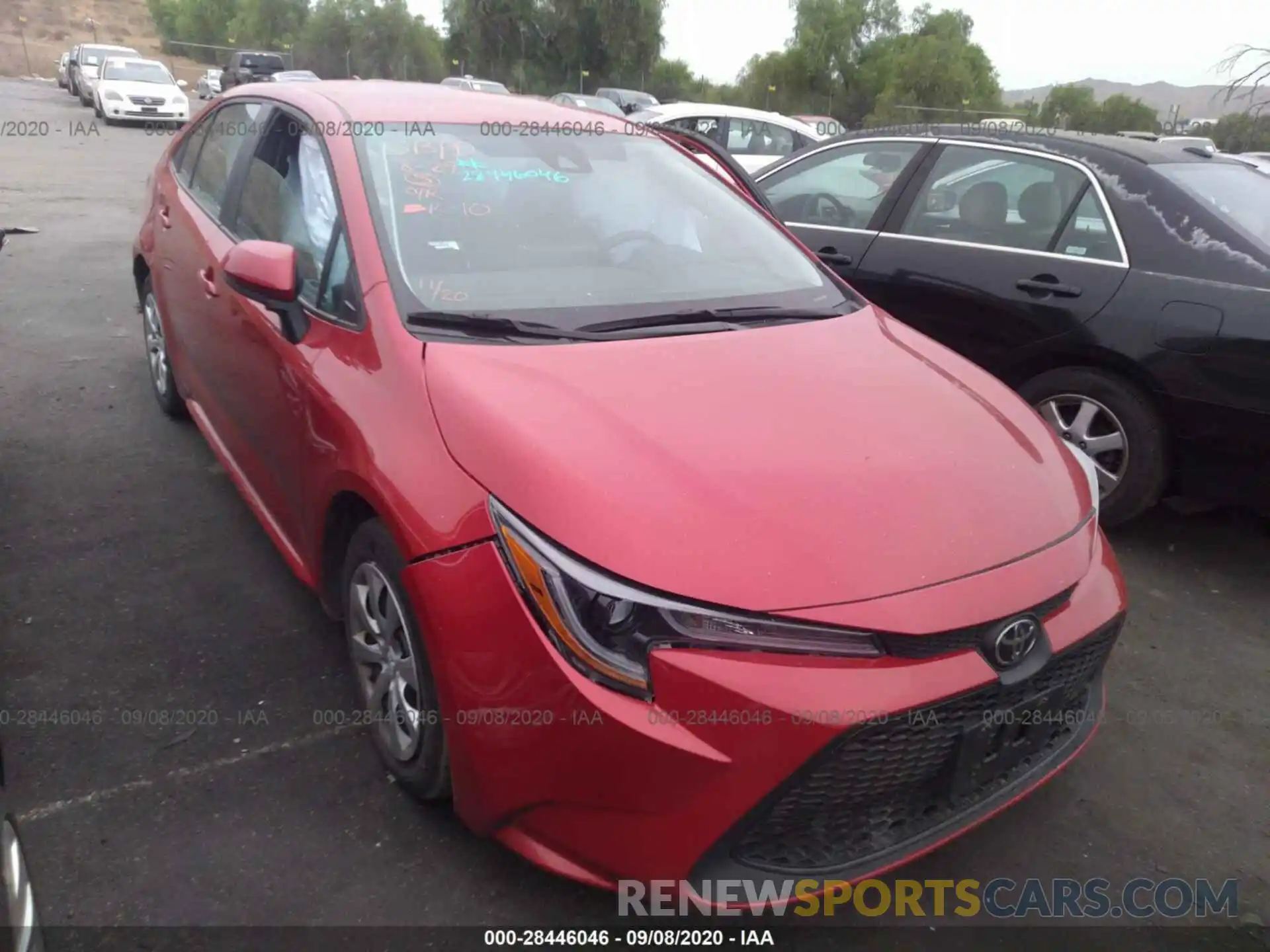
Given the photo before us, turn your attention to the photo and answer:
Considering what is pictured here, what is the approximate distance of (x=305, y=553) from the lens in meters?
2.81

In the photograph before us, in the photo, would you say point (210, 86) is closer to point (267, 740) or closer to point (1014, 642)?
point (267, 740)

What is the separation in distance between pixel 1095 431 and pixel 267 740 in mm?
3345

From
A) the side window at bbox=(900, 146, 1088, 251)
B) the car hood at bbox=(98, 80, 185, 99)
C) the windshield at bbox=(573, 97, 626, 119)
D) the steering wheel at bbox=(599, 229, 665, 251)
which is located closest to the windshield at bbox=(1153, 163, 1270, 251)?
the side window at bbox=(900, 146, 1088, 251)

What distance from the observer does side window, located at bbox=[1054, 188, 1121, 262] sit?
13.4ft

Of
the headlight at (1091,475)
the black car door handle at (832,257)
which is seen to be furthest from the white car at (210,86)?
the headlight at (1091,475)

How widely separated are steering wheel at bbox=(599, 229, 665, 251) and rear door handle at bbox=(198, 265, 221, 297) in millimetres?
1338

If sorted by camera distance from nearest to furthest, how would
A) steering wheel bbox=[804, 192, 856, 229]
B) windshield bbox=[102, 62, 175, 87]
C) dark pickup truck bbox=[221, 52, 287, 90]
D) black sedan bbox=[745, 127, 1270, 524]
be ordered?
1. black sedan bbox=[745, 127, 1270, 524]
2. steering wheel bbox=[804, 192, 856, 229]
3. windshield bbox=[102, 62, 175, 87]
4. dark pickup truck bbox=[221, 52, 287, 90]

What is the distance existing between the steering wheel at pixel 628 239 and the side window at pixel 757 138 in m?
12.2

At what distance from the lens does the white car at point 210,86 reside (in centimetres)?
3684

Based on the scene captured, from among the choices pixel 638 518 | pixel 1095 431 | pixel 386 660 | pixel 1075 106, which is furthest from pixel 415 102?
pixel 1075 106

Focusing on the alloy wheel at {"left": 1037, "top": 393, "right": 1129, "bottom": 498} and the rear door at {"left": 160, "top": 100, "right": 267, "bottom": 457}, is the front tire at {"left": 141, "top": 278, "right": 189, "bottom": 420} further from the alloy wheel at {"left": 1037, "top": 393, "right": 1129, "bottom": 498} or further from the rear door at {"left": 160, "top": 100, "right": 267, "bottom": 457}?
the alloy wheel at {"left": 1037, "top": 393, "right": 1129, "bottom": 498}

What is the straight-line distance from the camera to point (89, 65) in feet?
87.9

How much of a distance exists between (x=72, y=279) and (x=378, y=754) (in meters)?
6.38

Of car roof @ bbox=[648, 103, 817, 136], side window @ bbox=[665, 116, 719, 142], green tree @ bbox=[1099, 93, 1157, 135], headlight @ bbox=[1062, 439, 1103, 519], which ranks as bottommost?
headlight @ bbox=[1062, 439, 1103, 519]
